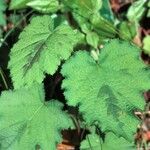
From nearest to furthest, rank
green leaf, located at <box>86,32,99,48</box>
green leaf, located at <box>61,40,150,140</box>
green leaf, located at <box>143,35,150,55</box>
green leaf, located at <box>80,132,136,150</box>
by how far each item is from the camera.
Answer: green leaf, located at <box>61,40,150,140</box>, green leaf, located at <box>80,132,136,150</box>, green leaf, located at <box>86,32,99,48</box>, green leaf, located at <box>143,35,150,55</box>

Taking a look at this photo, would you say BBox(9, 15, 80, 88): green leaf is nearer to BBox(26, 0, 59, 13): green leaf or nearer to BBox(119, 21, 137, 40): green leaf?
BBox(26, 0, 59, 13): green leaf

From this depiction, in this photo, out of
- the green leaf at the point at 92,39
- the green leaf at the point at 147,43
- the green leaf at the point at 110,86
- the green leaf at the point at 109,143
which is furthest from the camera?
the green leaf at the point at 147,43

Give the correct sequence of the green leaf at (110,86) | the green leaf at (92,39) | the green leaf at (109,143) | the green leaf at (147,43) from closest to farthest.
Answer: the green leaf at (110,86)
the green leaf at (109,143)
the green leaf at (92,39)
the green leaf at (147,43)

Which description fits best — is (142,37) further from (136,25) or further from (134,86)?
(134,86)

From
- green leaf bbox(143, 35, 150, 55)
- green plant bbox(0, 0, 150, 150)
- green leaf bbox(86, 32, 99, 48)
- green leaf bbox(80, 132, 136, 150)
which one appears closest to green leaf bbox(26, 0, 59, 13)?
green leaf bbox(86, 32, 99, 48)

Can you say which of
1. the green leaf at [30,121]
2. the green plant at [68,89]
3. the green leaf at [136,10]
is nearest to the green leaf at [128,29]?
the green leaf at [136,10]

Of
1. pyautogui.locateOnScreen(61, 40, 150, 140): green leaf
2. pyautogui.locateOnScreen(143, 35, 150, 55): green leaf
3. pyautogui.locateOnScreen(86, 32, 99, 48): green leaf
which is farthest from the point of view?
pyautogui.locateOnScreen(143, 35, 150, 55): green leaf

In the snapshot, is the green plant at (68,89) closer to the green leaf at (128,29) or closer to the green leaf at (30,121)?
the green leaf at (30,121)

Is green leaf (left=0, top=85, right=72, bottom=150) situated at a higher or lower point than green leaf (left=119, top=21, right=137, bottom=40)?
lower

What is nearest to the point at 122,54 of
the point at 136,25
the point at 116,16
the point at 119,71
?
the point at 119,71
